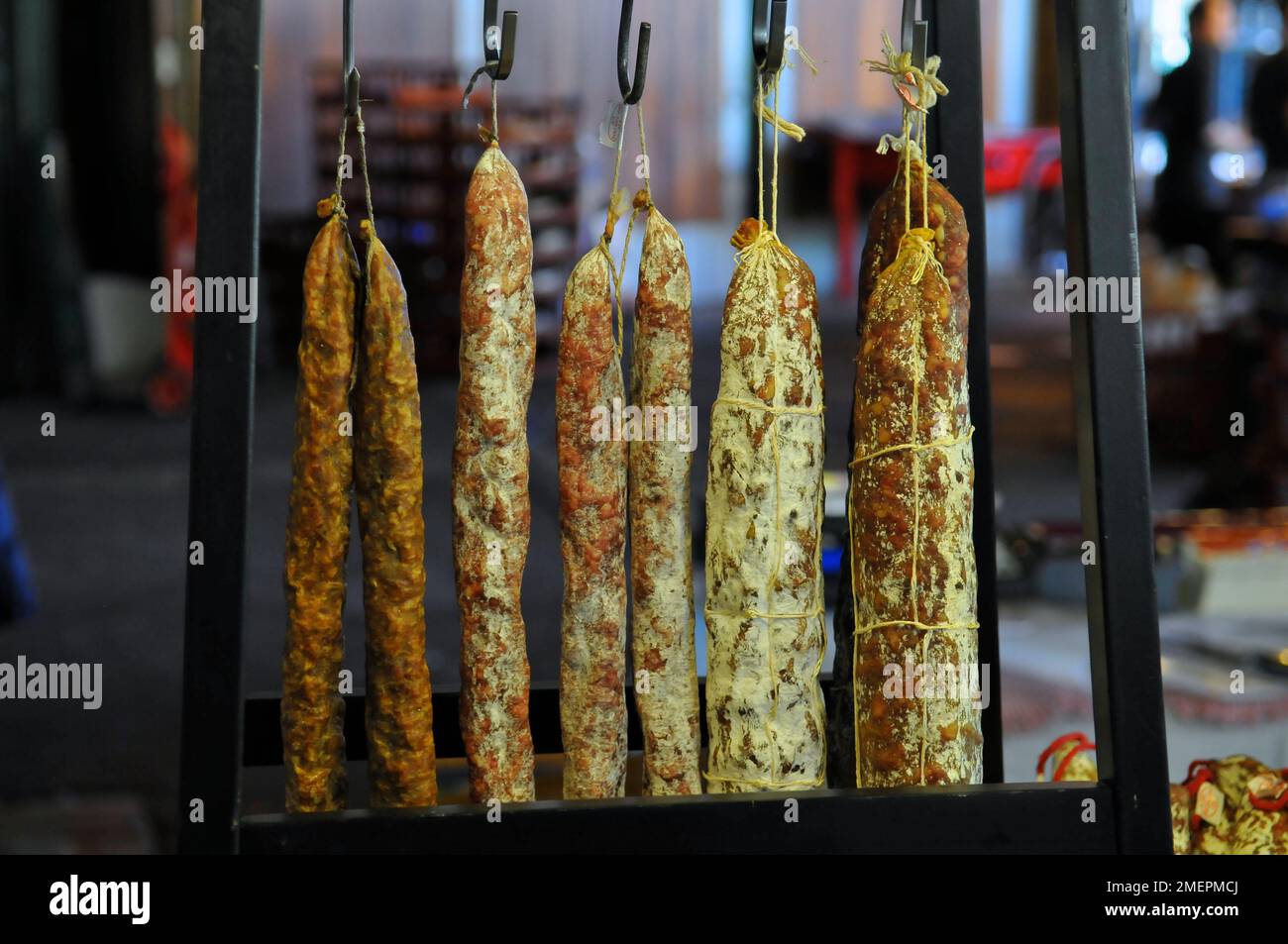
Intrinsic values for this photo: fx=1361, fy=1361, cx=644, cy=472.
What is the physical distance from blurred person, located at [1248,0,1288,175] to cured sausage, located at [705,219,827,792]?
631 cm

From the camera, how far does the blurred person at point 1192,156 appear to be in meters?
7.11

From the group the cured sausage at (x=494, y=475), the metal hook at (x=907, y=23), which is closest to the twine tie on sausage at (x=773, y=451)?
the metal hook at (x=907, y=23)

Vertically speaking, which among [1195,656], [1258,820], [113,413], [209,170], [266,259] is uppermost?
[266,259]

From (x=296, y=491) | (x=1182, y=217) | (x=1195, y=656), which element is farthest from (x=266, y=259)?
(x=296, y=491)

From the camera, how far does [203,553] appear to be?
1365 millimetres

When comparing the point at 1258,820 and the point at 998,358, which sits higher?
the point at 998,358

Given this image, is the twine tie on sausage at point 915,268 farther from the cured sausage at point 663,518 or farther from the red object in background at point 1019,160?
the red object in background at point 1019,160

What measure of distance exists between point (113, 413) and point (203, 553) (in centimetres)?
850

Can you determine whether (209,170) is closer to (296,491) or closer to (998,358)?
(296,491)

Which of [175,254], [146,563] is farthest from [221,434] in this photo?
[175,254]

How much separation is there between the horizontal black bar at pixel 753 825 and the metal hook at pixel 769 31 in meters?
0.78

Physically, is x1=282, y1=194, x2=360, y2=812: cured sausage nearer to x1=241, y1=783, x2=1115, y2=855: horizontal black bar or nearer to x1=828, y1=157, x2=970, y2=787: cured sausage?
x1=241, y1=783, x2=1115, y2=855: horizontal black bar
